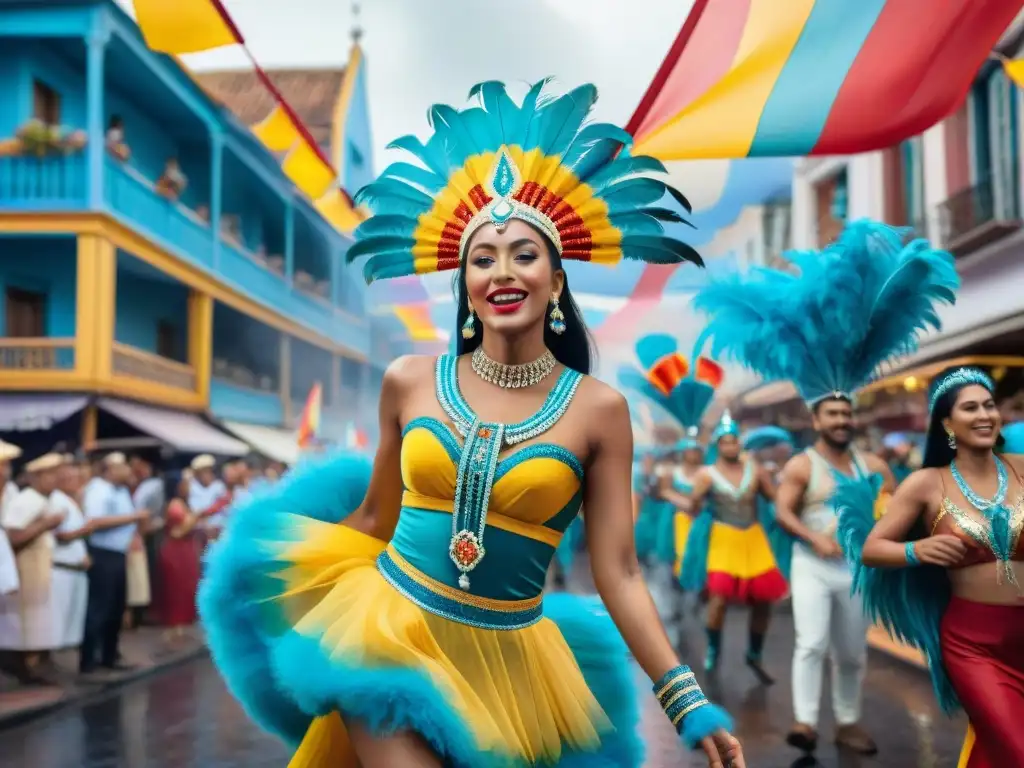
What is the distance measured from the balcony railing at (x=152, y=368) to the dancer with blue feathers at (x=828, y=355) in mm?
9334

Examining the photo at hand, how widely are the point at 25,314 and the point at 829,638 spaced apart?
408 inches

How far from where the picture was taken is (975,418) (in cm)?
443

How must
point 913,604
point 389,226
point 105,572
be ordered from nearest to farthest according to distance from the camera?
point 389,226 < point 913,604 < point 105,572

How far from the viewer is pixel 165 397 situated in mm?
15219

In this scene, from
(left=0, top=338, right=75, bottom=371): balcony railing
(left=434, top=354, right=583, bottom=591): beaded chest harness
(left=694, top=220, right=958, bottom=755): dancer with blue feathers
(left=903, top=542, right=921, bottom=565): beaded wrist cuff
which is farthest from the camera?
(left=0, top=338, right=75, bottom=371): balcony railing

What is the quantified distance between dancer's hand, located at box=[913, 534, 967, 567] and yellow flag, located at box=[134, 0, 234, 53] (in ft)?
14.7

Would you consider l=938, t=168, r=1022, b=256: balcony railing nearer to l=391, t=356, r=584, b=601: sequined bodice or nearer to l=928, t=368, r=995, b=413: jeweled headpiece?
l=928, t=368, r=995, b=413: jeweled headpiece

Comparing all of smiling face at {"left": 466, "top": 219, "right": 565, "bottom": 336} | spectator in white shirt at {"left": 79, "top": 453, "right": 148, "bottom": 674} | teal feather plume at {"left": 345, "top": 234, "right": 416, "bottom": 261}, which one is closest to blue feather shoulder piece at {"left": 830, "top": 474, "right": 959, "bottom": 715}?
smiling face at {"left": 466, "top": 219, "right": 565, "bottom": 336}

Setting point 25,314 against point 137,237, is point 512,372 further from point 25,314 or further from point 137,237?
point 137,237

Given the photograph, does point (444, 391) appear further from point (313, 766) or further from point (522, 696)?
point (313, 766)

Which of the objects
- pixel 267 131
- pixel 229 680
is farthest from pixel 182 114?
pixel 229 680

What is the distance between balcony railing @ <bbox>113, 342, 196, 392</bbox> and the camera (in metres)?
14.0

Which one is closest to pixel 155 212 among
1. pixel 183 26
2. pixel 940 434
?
pixel 183 26

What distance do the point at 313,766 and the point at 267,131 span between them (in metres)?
7.13
